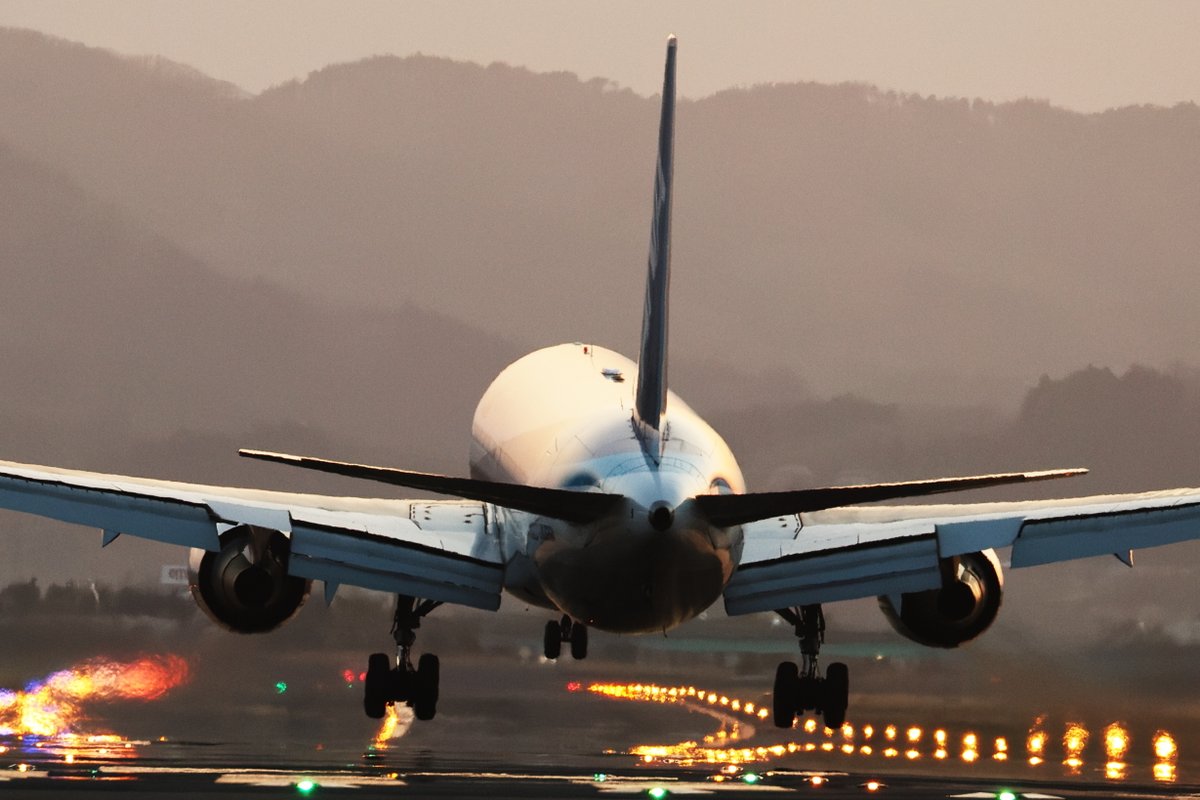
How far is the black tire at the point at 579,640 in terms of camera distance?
130 feet

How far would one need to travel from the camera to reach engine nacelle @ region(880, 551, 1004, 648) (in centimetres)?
3369

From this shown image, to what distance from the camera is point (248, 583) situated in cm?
3234

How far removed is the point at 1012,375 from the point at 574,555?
14272 cm

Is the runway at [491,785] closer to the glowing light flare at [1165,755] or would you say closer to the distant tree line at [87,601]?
the glowing light flare at [1165,755]

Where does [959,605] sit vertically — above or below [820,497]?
above

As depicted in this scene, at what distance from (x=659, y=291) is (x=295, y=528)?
6.13 m

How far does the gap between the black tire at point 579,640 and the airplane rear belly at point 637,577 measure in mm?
10300

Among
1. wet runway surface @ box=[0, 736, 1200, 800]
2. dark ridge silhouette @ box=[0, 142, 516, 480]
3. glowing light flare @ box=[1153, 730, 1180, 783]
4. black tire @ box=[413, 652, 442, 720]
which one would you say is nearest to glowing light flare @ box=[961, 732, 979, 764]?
wet runway surface @ box=[0, 736, 1200, 800]

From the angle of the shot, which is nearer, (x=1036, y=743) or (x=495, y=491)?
(x=495, y=491)

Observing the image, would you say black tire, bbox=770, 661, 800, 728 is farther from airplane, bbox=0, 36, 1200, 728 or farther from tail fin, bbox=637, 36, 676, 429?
tail fin, bbox=637, 36, 676, 429

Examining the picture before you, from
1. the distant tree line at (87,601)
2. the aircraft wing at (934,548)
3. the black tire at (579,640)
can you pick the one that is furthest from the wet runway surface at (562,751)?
the distant tree line at (87,601)

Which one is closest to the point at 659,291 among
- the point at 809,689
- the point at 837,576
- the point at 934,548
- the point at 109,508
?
the point at 837,576

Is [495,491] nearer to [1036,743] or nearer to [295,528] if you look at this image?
[295,528]

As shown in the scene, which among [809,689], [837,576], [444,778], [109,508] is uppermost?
[109,508]
